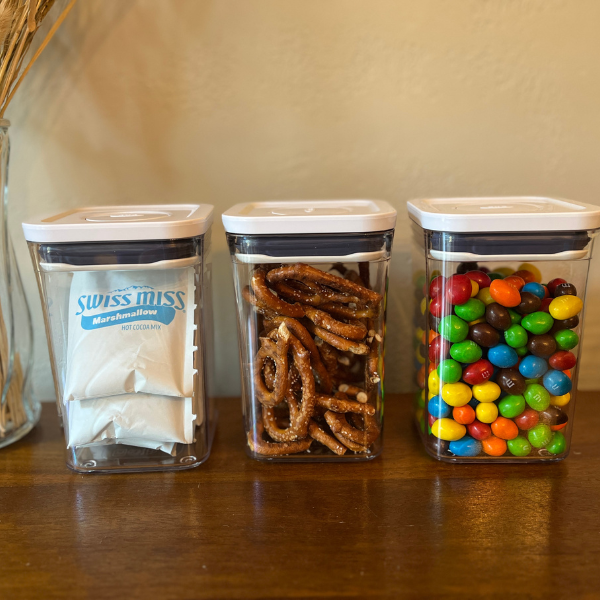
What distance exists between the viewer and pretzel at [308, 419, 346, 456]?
729 millimetres

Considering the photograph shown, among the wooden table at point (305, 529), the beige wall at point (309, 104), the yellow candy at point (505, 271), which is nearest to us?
the wooden table at point (305, 529)

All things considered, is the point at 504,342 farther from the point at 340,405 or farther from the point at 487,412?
the point at 340,405

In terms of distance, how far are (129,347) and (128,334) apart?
0.7 inches

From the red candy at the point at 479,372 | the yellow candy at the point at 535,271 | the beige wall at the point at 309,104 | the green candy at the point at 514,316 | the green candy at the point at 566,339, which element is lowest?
the red candy at the point at 479,372

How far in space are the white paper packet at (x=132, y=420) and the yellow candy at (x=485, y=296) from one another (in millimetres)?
422

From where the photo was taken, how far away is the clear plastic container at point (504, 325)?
650 mm

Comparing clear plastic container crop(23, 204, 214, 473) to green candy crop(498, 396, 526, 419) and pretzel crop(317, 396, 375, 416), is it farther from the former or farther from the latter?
green candy crop(498, 396, 526, 419)

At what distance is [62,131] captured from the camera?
36.0 inches

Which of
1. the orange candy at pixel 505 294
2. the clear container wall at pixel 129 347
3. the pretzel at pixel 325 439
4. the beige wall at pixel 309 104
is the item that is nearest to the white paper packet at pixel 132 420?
the clear container wall at pixel 129 347

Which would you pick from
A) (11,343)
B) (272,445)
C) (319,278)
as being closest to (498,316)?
(319,278)

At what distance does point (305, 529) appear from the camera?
→ 2.01 feet

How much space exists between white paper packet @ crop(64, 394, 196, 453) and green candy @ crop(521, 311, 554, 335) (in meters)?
0.47

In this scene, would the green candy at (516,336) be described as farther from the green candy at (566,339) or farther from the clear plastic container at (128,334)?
the clear plastic container at (128,334)

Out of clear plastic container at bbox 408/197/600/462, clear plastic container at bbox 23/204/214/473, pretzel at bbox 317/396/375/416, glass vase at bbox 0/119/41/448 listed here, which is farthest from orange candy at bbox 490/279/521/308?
glass vase at bbox 0/119/41/448
